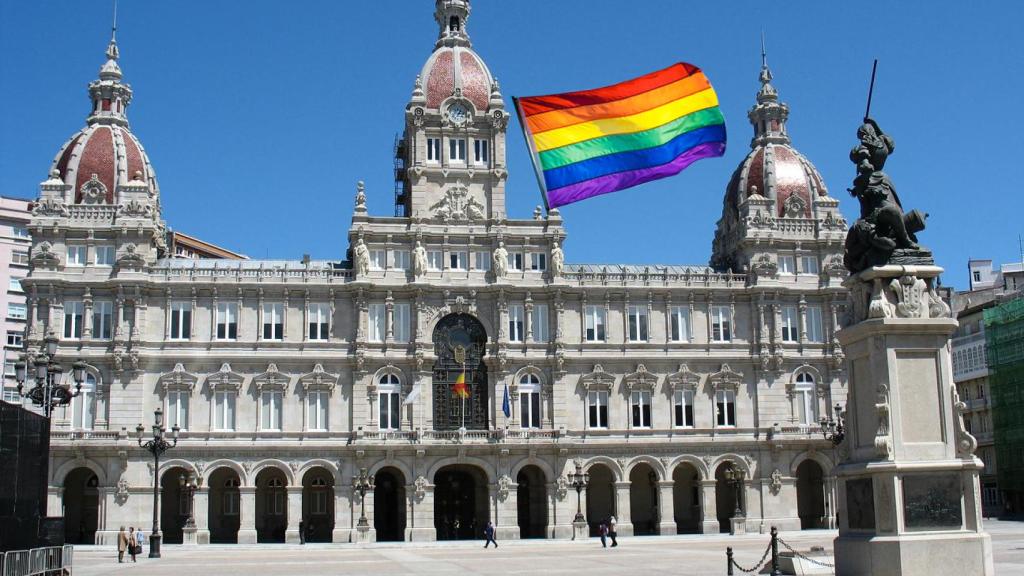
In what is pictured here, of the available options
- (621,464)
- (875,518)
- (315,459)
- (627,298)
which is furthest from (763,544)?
(875,518)

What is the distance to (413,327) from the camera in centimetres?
7719

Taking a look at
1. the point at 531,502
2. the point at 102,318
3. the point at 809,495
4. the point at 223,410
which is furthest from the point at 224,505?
the point at 809,495

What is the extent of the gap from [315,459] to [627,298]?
23712 mm

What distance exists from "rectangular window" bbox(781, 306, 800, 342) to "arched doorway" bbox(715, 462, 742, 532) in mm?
9878

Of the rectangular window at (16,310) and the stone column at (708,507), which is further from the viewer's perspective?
the rectangular window at (16,310)

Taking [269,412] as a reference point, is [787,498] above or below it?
below

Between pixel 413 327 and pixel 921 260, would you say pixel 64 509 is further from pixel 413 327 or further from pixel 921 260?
pixel 921 260

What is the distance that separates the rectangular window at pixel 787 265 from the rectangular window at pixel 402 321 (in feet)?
87.5

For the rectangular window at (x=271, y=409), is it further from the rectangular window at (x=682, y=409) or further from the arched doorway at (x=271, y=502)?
the rectangular window at (x=682, y=409)

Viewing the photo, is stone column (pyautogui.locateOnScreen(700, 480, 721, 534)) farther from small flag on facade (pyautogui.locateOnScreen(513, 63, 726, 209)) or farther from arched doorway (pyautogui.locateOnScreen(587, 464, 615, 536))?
small flag on facade (pyautogui.locateOnScreen(513, 63, 726, 209))

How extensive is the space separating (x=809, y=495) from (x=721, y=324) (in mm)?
13809

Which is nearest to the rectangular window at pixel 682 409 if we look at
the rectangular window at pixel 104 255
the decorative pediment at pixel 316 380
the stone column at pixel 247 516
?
the decorative pediment at pixel 316 380

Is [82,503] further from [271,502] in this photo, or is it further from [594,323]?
[594,323]

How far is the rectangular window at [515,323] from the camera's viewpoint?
7838 cm
